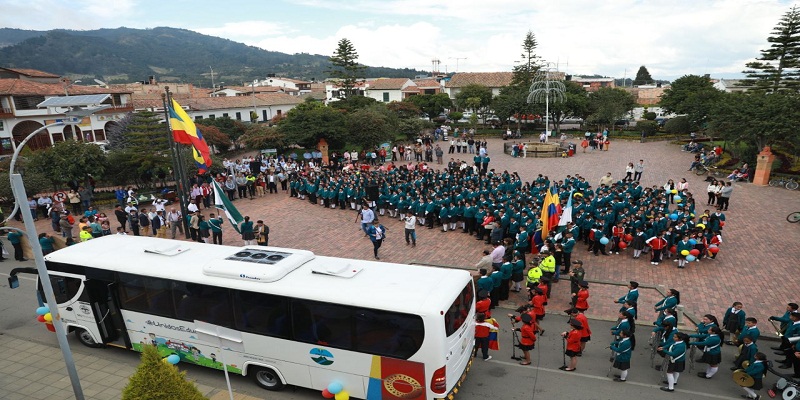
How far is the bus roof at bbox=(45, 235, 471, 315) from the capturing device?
7180mm

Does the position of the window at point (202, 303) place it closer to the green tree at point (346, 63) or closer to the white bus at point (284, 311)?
the white bus at point (284, 311)

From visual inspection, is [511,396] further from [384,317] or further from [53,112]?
[53,112]

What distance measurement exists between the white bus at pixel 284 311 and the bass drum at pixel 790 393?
17.0 feet

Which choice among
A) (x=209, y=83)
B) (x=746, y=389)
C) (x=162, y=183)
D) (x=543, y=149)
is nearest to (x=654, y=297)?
(x=746, y=389)

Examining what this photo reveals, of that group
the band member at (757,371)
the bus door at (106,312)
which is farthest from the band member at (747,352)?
the bus door at (106,312)

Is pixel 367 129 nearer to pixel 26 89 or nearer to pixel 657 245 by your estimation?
pixel 657 245

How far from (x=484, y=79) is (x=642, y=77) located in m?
75.3

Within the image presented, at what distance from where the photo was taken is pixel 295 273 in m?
8.18

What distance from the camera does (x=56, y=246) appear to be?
1608 cm

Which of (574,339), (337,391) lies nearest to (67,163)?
(337,391)

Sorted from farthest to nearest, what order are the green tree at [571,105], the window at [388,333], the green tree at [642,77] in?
the green tree at [642,77] < the green tree at [571,105] < the window at [388,333]

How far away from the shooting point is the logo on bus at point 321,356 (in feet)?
25.0

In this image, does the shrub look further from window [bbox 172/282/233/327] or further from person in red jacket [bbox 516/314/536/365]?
window [bbox 172/282/233/327]

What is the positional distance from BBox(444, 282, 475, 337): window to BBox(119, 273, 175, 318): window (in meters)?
5.16
